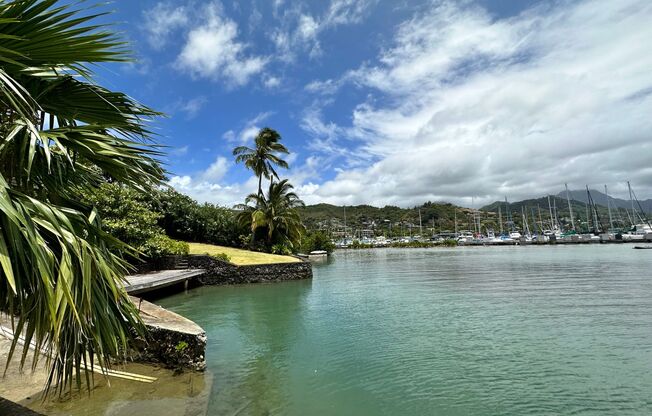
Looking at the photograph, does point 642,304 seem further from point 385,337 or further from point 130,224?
point 130,224

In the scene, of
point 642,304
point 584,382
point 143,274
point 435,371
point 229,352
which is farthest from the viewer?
point 143,274

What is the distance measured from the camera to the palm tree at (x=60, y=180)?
7.45ft

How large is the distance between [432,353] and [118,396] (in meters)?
6.19

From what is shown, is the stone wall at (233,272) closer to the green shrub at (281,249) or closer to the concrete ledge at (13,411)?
the green shrub at (281,249)

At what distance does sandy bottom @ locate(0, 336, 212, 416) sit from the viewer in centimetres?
524

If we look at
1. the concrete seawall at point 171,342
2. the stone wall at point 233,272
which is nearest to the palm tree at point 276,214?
the stone wall at point 233,272

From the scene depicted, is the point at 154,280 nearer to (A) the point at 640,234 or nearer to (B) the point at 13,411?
(B) the point at 13,411

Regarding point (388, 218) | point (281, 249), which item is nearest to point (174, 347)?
point (281, 249)

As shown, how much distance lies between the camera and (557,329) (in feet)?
33.6

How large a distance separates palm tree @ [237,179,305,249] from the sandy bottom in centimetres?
2429

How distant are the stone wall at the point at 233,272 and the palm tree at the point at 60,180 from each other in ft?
62.7

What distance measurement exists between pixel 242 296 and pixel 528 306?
1195 centimetres

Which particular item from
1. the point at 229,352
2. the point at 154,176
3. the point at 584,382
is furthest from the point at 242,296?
the point at 154,176

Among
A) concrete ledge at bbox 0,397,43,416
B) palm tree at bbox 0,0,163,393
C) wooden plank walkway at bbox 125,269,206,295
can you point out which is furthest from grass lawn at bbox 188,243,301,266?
palm tree at bbox 0,0,163,393
